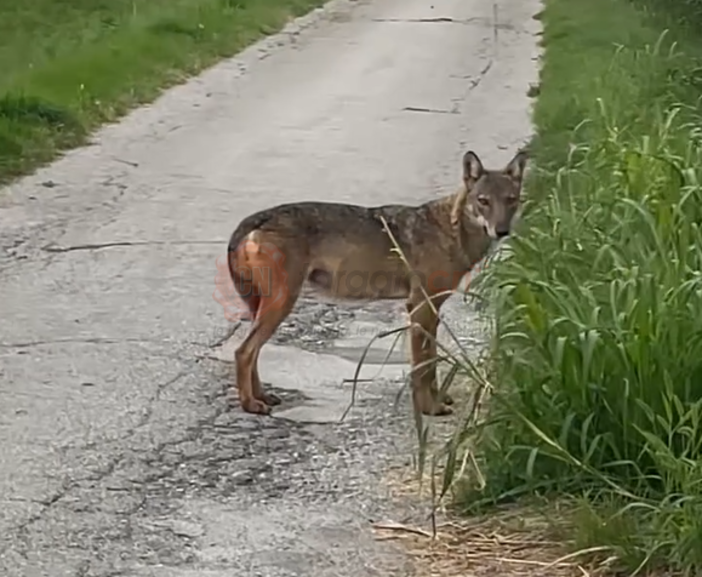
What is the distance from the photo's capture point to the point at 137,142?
1185cm

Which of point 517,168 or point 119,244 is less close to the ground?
point 517,168

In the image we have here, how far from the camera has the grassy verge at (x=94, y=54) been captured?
1157cm

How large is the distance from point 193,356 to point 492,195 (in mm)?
1552

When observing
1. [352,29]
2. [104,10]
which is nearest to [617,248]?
[352,29]

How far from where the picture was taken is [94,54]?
14.6 meters

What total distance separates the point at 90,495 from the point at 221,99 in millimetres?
9109

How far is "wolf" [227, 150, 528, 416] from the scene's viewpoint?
611cm

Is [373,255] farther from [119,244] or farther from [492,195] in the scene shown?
[119,244]

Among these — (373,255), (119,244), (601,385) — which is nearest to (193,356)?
(373,255)

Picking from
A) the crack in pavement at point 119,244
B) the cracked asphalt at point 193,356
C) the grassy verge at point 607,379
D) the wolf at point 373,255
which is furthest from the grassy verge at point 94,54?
the grassy verge at point 607,379

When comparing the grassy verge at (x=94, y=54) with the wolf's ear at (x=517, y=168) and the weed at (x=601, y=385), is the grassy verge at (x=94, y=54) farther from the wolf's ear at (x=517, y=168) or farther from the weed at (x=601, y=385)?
the weed at (x=601, y=385)

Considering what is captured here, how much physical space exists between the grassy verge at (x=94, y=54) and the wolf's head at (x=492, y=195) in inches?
187

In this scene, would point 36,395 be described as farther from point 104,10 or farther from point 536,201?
point 104,10

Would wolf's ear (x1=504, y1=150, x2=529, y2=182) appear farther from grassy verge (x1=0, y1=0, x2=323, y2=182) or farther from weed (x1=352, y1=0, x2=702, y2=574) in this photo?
grassy verge (x1=0, y1=0, x2=323, y2=182)
